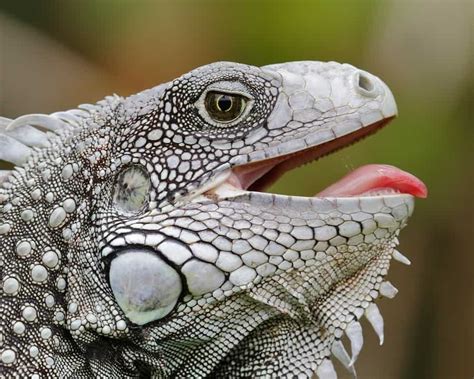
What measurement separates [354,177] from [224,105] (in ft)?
1.82

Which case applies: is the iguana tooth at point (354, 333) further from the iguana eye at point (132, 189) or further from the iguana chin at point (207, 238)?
the iguana eye at point (132, 189)

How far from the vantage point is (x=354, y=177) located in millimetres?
2801

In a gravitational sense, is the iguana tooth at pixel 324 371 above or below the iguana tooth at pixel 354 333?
below

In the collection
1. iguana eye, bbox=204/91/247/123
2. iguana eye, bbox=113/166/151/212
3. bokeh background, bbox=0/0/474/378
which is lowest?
bokeh background, bbox=0/0/474/378

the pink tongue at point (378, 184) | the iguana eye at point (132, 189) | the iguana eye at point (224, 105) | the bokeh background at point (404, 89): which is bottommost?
the bokeh background at point (404, 89)

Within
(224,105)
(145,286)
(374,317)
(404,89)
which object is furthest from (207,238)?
(404,89)

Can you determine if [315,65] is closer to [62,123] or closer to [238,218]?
[238,218]

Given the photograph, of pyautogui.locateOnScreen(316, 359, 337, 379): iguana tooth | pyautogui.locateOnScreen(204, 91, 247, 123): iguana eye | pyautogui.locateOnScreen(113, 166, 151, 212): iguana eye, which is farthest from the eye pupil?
pyautogui.locateOnScreen(316, 359, 337, 379): iguana tooth

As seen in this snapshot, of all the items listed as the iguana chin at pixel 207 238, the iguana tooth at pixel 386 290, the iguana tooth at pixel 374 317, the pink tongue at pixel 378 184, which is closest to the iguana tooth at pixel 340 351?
the iguana chin at pixel 207 238

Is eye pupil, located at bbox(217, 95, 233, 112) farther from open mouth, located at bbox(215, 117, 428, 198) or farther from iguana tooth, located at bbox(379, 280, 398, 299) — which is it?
iguana tooth, located at bbox(379, 280, 398, 299)

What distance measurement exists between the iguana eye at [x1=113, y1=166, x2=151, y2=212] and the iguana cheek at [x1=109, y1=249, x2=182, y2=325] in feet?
0.67

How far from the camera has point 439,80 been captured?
28.3 feet

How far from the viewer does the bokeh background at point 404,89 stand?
835 cm

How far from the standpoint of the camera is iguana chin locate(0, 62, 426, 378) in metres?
2.62
